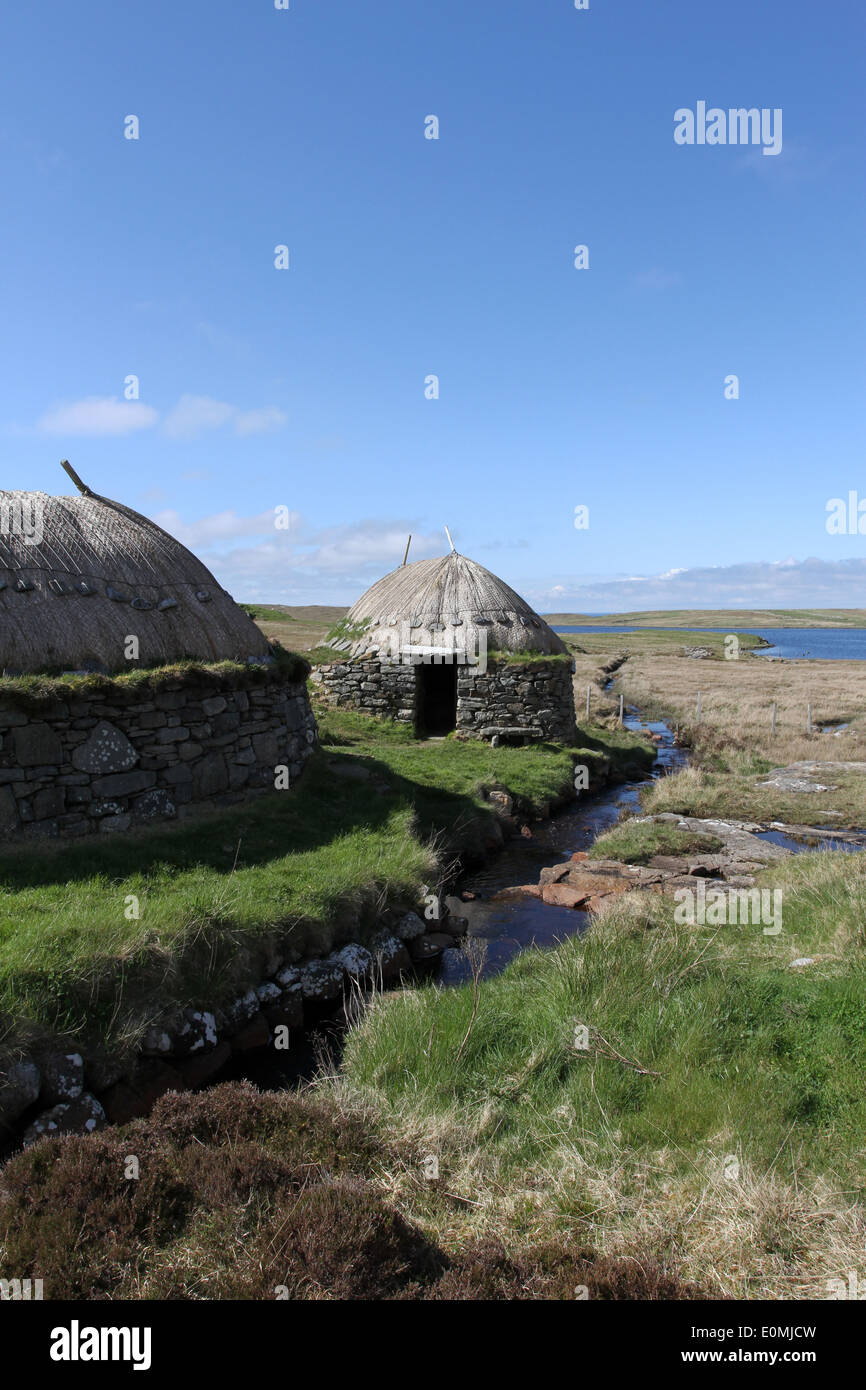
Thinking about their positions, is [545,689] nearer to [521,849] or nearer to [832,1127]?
[521,849]

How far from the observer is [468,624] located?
20641mm

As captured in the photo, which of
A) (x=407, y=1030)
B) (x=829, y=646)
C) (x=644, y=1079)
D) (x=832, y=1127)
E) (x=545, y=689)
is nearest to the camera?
(x=832, y=1127)

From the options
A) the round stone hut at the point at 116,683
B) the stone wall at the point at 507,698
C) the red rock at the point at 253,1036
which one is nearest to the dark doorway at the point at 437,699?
the stone wall at the point at 507,698

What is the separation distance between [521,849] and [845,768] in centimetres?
1134

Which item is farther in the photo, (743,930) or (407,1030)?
(743,930)

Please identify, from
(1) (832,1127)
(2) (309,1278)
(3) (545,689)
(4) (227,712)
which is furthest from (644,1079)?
(3) (545,689)

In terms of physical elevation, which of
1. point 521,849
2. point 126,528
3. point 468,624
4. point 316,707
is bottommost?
point 521,849

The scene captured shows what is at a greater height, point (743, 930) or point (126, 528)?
point (126, 528)

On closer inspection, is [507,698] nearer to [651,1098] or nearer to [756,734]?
[756,734]

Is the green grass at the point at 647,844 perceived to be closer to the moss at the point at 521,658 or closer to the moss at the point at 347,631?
the moss at the point at 521,658

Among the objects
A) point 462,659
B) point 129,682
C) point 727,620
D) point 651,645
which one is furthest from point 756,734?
point 727,620

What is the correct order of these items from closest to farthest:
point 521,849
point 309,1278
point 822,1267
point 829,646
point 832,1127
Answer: point 309,1278 → point 822,1267 → point 832,1127 → point 521,849 → point 829,646

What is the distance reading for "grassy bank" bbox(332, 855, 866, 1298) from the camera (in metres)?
4.33

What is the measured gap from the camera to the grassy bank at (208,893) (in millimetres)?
6828
